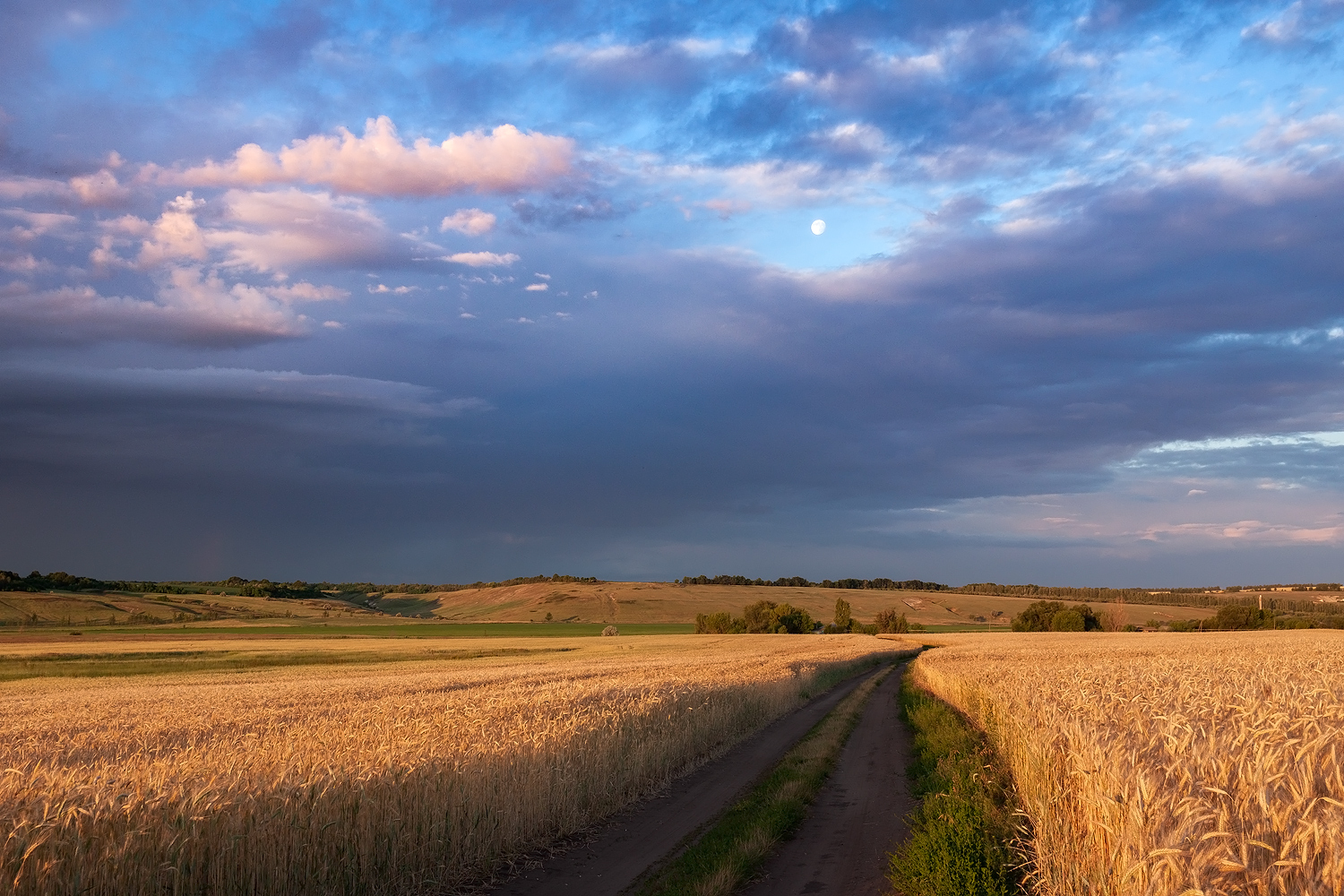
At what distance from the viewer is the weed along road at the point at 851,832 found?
9852mm

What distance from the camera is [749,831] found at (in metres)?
11.5

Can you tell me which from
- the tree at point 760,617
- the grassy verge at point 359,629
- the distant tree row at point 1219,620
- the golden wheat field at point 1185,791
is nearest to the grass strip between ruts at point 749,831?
the golden wheat field at point 1185,791

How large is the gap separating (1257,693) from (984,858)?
6.48 metres

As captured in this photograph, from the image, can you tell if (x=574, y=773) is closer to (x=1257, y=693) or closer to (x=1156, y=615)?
(x=1257, y=693)

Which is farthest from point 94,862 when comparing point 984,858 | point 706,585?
point 706,585

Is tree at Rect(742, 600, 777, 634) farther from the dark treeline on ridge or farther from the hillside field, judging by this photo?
the dark treeline on ridge

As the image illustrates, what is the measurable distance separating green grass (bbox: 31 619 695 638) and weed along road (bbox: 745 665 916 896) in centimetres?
8675

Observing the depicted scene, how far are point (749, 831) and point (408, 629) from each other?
115241 mm

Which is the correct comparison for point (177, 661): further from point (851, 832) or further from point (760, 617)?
point (760, 617)

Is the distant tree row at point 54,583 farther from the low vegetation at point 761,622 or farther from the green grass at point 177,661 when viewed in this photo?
the low vegetation at point 761,622

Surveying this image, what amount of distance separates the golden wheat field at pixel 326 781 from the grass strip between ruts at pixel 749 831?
89.9 inches

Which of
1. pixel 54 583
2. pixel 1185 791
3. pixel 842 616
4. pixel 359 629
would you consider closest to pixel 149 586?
pixel 54 583

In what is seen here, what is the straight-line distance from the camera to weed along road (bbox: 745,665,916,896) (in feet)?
32.3

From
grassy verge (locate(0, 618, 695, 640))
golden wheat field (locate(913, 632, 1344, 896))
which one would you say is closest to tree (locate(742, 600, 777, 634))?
grassy verge (locate(0, 618, 695, 640))
